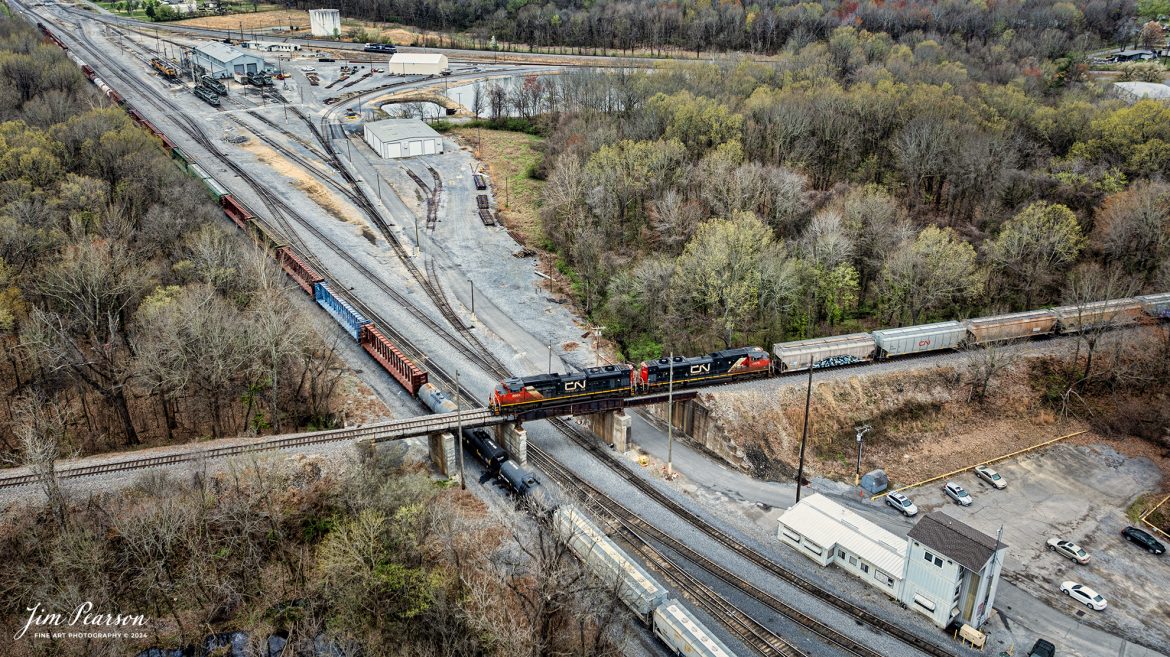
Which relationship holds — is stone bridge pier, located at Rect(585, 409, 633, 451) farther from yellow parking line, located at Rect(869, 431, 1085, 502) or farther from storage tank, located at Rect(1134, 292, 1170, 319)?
storage tank, located at Rect(1134, 292, 1170, 319)

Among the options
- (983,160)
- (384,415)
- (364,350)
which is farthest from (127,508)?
(983,160)

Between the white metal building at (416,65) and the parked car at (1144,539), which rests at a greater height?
the white metal building at (416,65)

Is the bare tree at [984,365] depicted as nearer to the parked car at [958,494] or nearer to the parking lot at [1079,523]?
the parking lot at [1079,523]

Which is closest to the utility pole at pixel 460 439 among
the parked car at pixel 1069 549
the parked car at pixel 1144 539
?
the parked car at pixel 1069 549

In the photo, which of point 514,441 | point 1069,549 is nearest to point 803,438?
point 1069,549

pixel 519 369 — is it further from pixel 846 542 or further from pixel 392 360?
pixel 846 542

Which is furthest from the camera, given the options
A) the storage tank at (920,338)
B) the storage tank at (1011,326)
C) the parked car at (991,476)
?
the storage tank at (1011,326)
